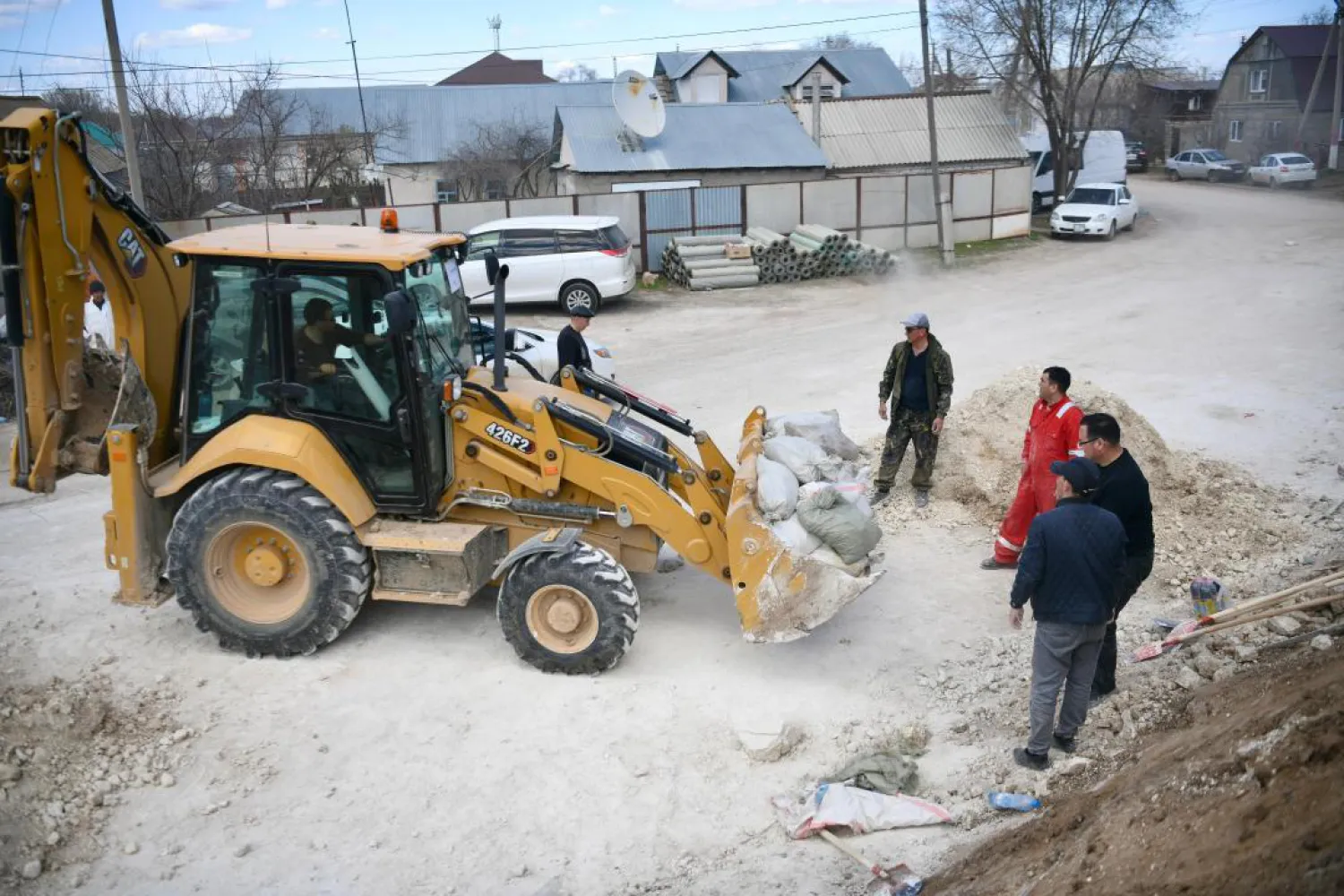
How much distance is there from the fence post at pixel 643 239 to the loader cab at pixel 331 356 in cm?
1552

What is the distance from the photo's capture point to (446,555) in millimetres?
6582

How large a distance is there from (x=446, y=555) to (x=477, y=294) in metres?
10.7

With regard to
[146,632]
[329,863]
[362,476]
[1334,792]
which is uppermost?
[362,476]

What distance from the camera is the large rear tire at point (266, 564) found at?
645 cm

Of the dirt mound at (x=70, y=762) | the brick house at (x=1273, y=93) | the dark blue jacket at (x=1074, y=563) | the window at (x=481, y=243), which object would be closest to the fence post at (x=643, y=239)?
the window at (x=481, y=243)

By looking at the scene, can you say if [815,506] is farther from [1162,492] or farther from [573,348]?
[1162,492]

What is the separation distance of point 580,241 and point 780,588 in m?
12.9

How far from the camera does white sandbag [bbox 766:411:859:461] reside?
304 inches

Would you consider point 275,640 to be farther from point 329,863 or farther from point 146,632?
point 329,863

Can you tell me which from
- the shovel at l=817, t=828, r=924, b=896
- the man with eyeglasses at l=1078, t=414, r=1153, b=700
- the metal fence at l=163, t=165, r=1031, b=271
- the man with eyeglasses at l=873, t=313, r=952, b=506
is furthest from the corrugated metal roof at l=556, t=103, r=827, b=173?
the shovel at l=817, t=828, r=924, b=896

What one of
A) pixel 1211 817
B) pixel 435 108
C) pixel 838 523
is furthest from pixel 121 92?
pixel 435 108

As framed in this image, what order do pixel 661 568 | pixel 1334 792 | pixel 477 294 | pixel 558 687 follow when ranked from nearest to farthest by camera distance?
pixel 1334 792 → pixel 558 687 → pixel 661 568 → pixel 477 294

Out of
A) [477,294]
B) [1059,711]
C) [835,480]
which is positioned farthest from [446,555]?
[477,294]

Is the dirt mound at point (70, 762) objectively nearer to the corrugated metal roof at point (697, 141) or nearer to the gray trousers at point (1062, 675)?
the gray trousers at point (1062, 675)
